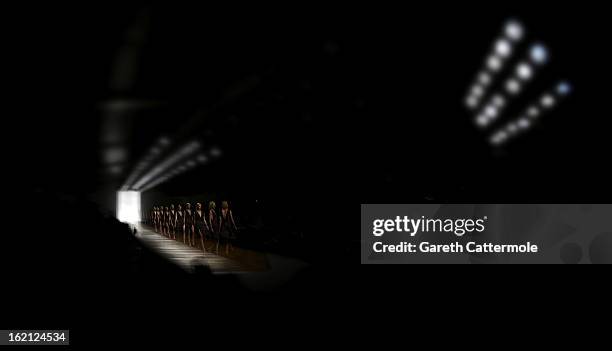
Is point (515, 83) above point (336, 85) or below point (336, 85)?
below

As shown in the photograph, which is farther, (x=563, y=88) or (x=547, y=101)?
(x=547, y=101)

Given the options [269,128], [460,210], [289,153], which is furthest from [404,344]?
[289,153]

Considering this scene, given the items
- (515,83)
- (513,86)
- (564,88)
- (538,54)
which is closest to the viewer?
(538,54)

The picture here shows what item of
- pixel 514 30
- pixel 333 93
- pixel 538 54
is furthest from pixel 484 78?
pixel 333 93

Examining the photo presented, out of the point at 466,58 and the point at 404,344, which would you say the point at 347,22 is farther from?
the point at 404,344

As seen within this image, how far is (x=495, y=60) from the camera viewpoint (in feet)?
26.5

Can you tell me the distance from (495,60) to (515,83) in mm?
677

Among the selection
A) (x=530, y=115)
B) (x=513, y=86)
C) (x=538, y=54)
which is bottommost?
(x=530, y=115)

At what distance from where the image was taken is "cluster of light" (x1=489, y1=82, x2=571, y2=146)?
7852 millimetres

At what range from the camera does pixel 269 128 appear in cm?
1641

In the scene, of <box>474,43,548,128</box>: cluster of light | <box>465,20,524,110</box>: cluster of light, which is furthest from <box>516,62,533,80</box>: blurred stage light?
<box>465,20,524,110</box>: cluster of light

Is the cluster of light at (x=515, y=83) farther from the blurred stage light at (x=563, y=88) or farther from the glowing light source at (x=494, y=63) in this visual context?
the blurred stage light at (x=563, y=88)

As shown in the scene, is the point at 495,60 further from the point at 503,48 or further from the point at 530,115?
the point at 530,115

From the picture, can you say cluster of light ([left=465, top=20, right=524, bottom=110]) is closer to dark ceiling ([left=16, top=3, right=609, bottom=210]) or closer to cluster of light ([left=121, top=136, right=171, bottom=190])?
dark ceiling ([left=16, top=3, right=609, bottom=210])
